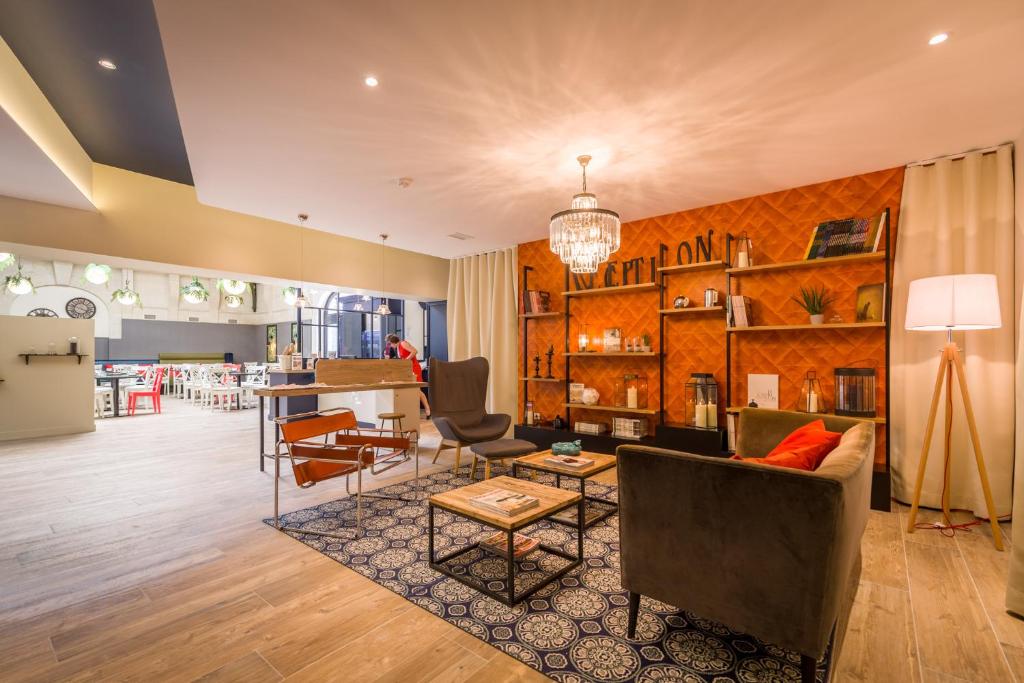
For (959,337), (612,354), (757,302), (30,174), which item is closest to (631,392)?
(612,354)

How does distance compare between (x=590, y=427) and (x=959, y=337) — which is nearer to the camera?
(x=959, y=337)

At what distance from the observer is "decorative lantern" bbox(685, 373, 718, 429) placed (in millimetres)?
4418

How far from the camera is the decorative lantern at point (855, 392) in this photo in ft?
12.1

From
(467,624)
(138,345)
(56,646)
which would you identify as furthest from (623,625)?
(138,345)

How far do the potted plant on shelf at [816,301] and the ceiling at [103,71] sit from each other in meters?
5.10

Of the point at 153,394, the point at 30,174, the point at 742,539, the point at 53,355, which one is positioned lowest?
the point at 153,394

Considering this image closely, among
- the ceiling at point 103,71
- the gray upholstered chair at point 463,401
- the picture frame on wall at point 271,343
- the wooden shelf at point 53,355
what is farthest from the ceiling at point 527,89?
the picture frame on wall at point 271,343

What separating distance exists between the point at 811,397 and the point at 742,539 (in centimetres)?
294

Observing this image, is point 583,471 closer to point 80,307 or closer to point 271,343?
point 271,343

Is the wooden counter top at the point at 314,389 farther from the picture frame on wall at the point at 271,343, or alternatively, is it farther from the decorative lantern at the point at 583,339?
the picture frame on wall at the point at 271,343

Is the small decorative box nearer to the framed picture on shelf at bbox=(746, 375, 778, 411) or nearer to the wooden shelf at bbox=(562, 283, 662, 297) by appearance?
the framed picture on shelf at bbox=(746, 375, 778, 411)

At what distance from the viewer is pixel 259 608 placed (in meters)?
2.15

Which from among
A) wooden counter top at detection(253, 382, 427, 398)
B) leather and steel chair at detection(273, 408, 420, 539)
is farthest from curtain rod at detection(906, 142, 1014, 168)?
wooden counter top at detection(253, 382, 427, 398)

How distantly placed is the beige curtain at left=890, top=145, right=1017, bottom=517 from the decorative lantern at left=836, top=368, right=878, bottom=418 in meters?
0.23
